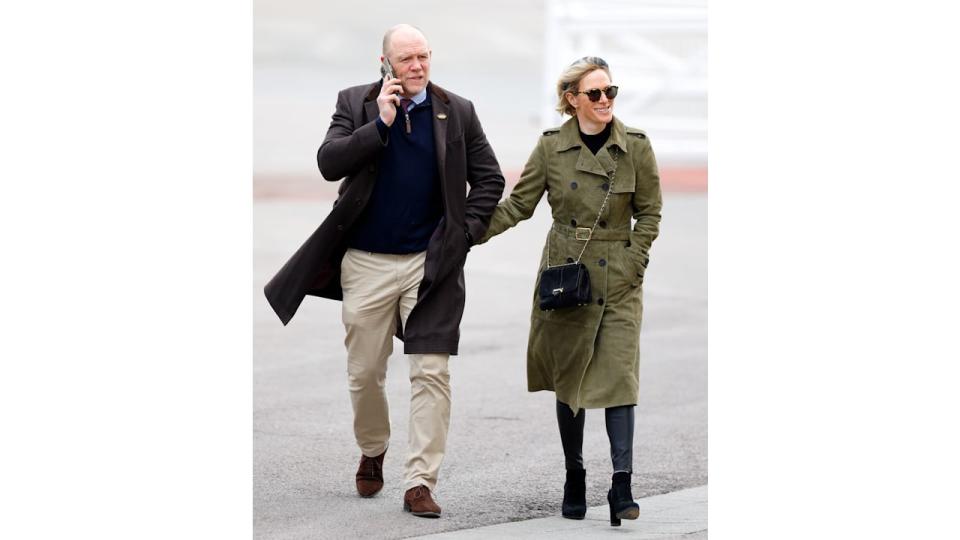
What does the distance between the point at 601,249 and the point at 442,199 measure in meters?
0.70

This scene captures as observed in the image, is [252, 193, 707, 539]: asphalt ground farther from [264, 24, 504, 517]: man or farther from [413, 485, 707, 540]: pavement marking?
[264, 24, 504, 517]: man

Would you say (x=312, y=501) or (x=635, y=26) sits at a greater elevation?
(x=635, y=26)

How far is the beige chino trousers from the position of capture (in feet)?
22.1

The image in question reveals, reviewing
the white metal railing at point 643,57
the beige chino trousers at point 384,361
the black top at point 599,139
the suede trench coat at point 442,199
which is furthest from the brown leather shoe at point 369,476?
the white metal railing at point 643,57

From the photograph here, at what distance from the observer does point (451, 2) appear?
35594 mm

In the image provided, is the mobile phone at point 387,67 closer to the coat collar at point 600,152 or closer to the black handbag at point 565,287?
the coat collar at point 600,152

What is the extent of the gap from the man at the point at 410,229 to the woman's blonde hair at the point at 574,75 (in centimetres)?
40

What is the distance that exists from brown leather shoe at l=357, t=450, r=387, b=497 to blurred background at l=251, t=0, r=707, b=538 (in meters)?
0.06

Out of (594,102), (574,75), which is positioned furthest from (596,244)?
(574,75)

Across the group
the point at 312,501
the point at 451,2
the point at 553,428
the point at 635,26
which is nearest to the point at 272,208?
the point at 635,26

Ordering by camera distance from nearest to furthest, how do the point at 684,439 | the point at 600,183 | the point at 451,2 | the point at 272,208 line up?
1. the point at 600,183
2. the point at 684,439
3. the point at 272,208
4. the point at 451,2

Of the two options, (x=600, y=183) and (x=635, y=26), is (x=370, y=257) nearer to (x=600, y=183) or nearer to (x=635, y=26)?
(x=600, y=183)

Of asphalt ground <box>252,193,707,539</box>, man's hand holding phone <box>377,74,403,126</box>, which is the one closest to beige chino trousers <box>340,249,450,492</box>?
asphalt ground <box>252,193,707,539</box>

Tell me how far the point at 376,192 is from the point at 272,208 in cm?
1376
